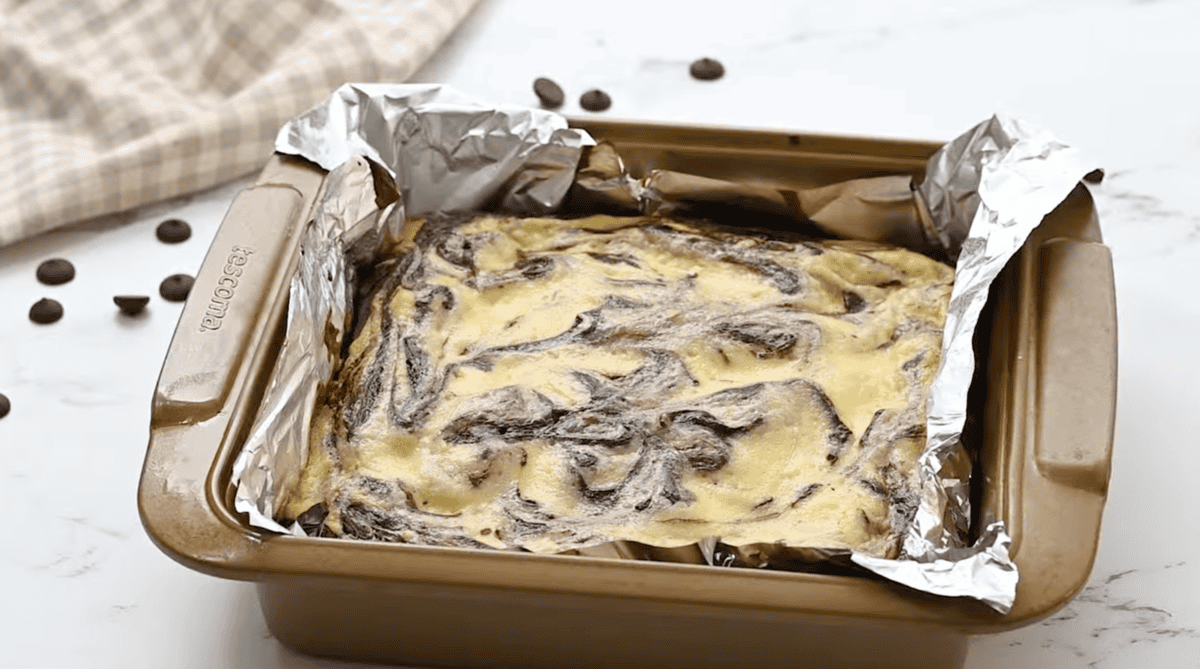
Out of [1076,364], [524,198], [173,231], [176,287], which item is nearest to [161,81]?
[173,231]

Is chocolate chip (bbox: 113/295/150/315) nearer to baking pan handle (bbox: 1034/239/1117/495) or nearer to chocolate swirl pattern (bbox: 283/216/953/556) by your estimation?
chocolate swirl pattern (bbox: 283/216/953/556)

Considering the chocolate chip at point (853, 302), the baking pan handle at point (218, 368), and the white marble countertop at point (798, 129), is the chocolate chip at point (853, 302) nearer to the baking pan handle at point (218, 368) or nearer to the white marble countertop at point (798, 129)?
the white marble countertop at point (798, 129)

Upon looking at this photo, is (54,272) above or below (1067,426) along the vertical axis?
below

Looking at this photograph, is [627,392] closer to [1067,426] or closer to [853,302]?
[853,302]

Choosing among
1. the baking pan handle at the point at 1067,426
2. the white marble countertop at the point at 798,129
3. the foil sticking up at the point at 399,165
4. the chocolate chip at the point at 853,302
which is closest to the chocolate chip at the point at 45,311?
the white marble countertop at the point at 798,129

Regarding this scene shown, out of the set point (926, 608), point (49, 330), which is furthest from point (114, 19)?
point (926, 608)

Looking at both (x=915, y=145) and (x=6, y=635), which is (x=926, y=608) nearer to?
(x=915, y=145)
